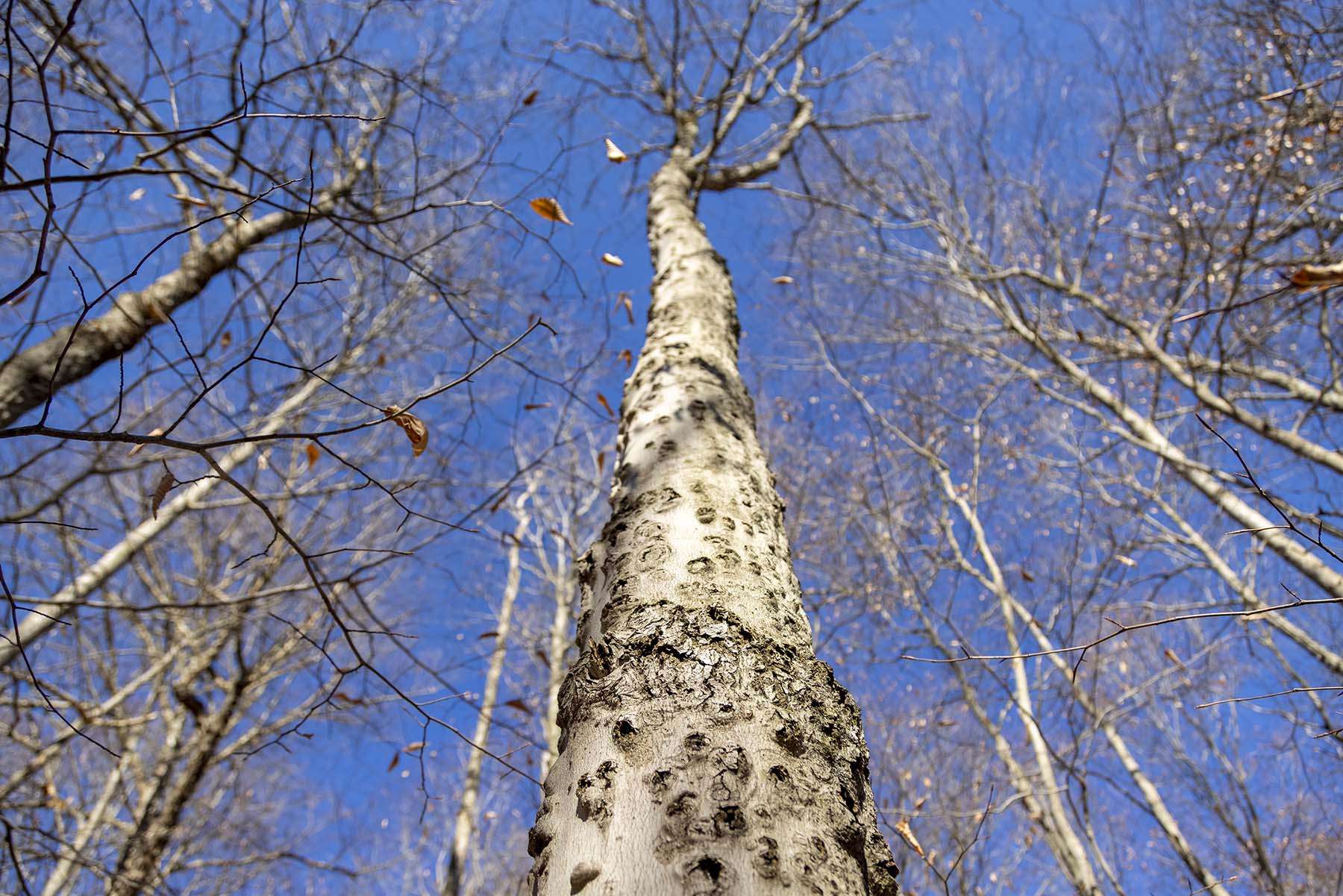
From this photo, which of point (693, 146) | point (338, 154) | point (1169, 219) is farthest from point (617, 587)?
point (1169, 219)

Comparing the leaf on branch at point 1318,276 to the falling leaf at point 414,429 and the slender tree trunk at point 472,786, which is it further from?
the slender tree trunk at point 472,786

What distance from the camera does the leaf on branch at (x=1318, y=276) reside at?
827 millimetres

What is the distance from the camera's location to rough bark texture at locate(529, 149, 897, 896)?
2.33 ft

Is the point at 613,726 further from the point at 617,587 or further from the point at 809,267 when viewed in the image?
the point at 809,267

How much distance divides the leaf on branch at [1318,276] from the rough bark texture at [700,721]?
Answer: 2.64 feet

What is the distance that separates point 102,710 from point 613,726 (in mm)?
4107

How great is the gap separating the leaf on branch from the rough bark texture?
0.81 m

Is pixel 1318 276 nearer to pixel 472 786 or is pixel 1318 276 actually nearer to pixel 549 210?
pixel 549 210

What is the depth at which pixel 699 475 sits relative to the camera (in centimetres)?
134

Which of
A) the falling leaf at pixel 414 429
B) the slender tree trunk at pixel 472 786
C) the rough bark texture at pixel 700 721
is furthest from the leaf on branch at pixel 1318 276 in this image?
the slender tree trunk at pixel 472 786

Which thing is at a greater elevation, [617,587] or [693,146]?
[693,146]

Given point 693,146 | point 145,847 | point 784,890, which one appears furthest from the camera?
point 693,146

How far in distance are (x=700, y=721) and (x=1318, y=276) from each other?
0.94 meters

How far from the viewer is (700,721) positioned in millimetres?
824
